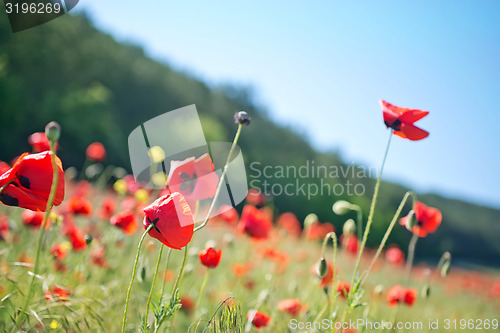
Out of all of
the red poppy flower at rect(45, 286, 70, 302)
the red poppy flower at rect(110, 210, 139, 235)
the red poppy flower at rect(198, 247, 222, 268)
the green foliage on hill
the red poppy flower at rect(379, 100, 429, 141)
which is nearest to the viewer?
the red poppy flower at rect(45, 286, 70, 302)

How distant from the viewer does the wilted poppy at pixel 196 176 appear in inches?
43.7

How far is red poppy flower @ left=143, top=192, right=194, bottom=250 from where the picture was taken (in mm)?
884

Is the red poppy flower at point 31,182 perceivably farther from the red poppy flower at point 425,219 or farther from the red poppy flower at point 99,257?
the red poppy flower at point 425,219

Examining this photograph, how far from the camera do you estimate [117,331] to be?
61.9 inches

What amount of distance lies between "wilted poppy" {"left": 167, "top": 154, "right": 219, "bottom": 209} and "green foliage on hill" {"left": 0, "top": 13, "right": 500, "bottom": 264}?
11.9ft

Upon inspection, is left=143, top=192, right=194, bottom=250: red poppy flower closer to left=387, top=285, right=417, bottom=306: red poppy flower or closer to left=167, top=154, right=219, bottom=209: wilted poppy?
left=167, top=154, right=219, bottom=209: wilted poppy

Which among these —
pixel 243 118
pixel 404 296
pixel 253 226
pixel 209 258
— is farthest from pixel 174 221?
pixel 404 296

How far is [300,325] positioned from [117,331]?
889 mm

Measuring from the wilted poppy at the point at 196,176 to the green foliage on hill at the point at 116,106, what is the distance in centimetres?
364

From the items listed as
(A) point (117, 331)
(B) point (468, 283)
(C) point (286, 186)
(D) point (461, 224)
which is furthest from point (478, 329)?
(D) point (461, 224)

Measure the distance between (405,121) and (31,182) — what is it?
1146mm

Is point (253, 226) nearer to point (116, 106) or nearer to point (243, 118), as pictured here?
point (243, 118)

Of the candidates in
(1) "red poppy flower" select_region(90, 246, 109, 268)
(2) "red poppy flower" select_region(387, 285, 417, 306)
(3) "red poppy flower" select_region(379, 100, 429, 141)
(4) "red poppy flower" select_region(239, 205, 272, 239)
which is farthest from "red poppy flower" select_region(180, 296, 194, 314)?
(3) "red poppy flower" select_region(379, 100, 429, 141)

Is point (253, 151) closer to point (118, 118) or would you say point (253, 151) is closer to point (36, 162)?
point (118, 118)
